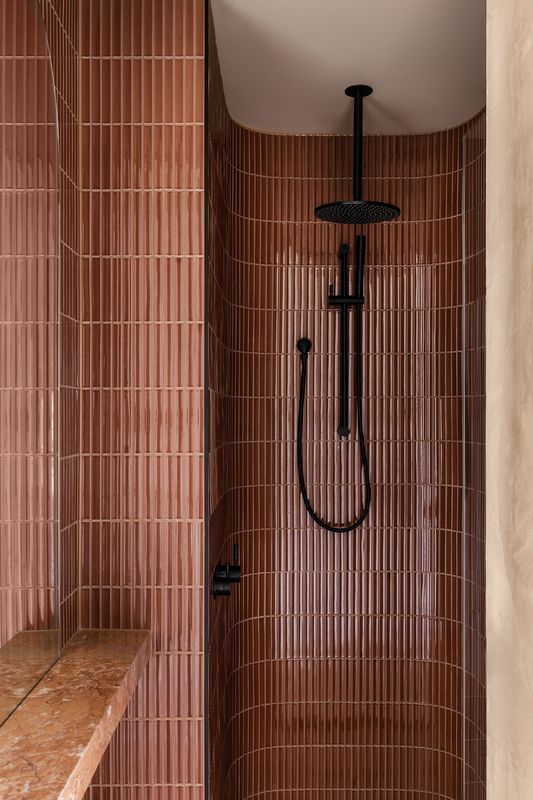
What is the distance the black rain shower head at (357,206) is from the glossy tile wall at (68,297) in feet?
2.51

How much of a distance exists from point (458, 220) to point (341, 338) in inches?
23.0

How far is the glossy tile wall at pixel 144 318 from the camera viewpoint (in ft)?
5.02

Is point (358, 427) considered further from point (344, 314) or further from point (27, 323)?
point (27, 323)

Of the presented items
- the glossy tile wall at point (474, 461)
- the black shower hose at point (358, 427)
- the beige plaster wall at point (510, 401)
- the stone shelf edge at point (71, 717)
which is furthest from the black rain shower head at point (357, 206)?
the beige plaster wall at point (510, 401)

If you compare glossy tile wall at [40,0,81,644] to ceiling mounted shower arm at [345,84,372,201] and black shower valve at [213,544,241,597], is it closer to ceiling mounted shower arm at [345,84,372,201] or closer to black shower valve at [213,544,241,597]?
black shower valve at [213,544,241,597]

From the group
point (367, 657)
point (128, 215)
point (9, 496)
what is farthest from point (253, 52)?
point (367, 657)

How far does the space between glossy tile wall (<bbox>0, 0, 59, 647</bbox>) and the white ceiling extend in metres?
0.70

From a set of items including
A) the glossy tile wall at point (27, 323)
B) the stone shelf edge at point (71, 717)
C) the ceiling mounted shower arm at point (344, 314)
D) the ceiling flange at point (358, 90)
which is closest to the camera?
the stone shelf edge at point (71, 717)

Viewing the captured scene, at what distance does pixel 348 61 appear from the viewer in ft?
6.37

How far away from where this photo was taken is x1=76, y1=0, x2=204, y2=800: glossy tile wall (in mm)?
1530

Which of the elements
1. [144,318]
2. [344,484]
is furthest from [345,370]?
[144,318]

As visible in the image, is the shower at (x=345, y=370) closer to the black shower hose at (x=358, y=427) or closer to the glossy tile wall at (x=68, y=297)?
the black shower hose at (x=358, y=427)

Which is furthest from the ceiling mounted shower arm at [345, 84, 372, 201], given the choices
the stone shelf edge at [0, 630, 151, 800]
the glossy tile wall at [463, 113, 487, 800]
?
the stone shelf edge at [0, 630, 151, 800]

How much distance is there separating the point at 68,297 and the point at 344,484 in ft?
4.26
